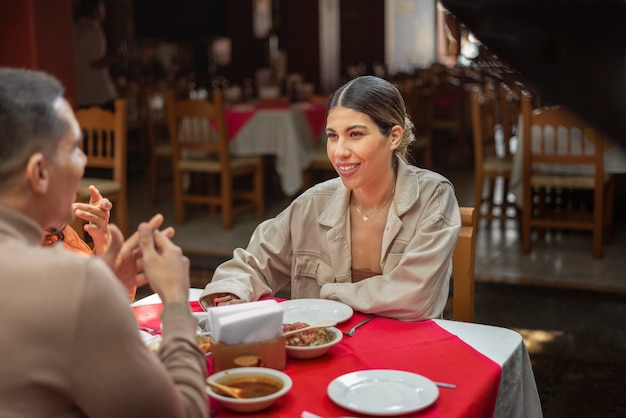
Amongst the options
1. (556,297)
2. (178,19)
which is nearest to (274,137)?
(556,297)

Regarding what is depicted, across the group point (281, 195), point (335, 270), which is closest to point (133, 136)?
point (281, 195)

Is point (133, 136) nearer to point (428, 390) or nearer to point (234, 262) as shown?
point (234, 262)

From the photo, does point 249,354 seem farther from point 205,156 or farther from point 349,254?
point 205,156

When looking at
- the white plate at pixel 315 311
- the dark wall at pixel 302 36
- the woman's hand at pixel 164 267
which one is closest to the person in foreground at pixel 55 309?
the woman's hand at pixel 164 267

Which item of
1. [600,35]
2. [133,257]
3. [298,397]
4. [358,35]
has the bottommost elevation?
[298,397]

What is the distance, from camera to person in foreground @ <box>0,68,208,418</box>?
3.36 feet

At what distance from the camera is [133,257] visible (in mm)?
1519

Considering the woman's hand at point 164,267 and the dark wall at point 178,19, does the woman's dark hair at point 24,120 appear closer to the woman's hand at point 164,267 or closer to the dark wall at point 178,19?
the woman's hand at point 164,267

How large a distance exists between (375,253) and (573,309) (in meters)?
2.51

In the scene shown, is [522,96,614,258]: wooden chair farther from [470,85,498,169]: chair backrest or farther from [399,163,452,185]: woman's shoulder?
[399,163,452,185]: woman's shoulder

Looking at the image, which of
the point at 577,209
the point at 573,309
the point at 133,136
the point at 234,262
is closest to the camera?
the point at 234,262

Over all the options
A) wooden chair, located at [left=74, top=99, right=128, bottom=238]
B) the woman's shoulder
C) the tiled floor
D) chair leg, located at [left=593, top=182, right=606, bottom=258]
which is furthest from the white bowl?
chair leg, located at [left=593, top=182, right=606, bottom=258]

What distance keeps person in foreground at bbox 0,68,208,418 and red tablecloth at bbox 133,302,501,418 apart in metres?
0.30

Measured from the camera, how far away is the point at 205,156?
22.0 feet
